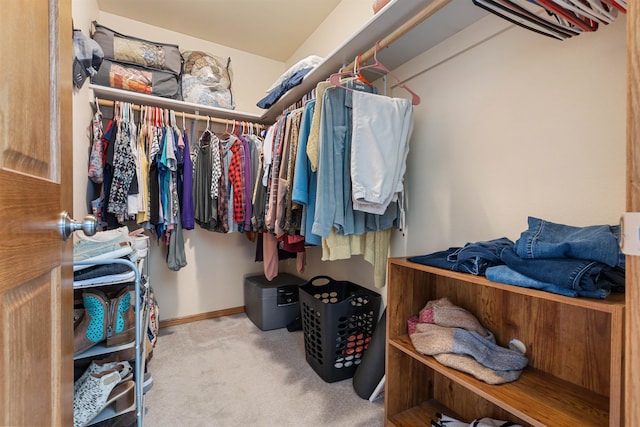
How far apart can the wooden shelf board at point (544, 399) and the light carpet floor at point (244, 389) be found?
0.67 meters

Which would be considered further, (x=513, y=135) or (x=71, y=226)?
(x=513, y=135)

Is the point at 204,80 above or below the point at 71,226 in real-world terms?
above

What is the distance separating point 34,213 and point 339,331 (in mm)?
1476

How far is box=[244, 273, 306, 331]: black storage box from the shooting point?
7.79ft

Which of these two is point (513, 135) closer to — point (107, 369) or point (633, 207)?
point (633, 207)

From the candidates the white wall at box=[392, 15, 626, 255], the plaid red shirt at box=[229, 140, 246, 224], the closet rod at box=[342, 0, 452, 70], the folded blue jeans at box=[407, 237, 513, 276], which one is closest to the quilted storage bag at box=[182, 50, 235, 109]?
the plaid red shirt at box=[229, 140, 246, 224]

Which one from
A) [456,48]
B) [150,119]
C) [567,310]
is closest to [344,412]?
[567,310]

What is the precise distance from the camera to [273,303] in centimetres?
239

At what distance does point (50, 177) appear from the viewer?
0.58 metres

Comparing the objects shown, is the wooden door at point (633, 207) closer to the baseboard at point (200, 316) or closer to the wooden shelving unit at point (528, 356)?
the wooden shelving unit at point (528, 356)

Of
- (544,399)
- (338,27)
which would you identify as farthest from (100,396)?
(338,27)

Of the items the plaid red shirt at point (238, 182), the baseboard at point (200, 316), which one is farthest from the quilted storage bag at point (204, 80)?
the baseboard at point (200, 316)

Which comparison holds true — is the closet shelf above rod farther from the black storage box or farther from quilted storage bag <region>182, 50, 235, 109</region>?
the black storage box

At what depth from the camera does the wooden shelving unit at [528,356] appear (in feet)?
2.54
